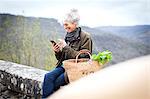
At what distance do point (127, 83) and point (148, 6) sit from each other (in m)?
1.53

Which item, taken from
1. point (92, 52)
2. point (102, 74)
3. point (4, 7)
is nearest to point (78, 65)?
point (92, 52)

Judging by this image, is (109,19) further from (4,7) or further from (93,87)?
(93,87)

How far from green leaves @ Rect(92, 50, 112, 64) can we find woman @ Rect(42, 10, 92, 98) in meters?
0.05

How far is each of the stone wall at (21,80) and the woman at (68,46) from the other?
7 centimetres

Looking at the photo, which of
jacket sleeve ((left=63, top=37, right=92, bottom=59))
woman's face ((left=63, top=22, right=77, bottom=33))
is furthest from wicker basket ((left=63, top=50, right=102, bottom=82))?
woman's face ((left=63, top=22, right=77, bottom=33))

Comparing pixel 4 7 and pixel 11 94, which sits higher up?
pixel 4 7

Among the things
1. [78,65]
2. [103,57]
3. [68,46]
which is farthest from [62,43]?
[103,57]

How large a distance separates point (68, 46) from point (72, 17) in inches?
6.5

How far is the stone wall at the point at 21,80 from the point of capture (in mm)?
1562

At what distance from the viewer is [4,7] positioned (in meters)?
1.52

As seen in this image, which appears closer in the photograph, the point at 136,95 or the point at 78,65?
the point at 136,95

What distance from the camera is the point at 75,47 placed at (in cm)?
150

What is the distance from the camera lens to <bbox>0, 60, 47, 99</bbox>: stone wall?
1562mm

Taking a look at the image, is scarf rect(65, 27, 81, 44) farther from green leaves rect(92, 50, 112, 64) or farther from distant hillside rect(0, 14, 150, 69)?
green leaves rect(92, 50, 112, 64)
